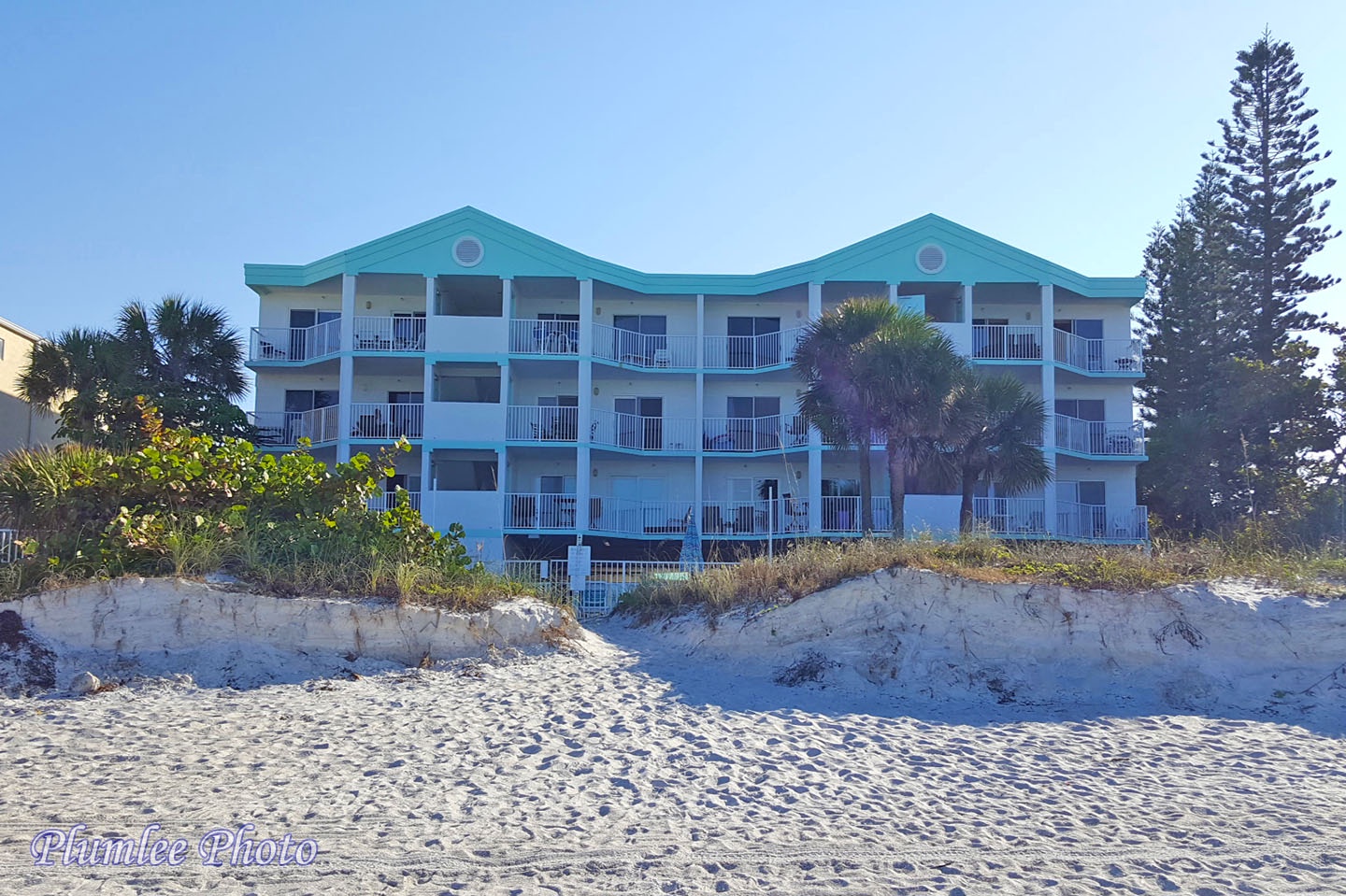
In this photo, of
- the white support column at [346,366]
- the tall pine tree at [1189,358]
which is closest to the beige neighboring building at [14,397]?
the white support column at [346,366]

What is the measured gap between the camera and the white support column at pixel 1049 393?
1077 inches

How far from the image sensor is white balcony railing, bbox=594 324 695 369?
94.3 feet

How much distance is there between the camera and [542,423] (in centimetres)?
2788

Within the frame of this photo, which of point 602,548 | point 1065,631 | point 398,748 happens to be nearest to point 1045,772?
point 1065,631

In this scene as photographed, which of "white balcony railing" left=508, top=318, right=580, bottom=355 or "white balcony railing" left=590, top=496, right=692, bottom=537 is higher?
"white balcony railing" left=508, top=318, right=580, bottom=355

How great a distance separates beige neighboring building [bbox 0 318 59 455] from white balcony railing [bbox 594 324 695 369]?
16.0 metres

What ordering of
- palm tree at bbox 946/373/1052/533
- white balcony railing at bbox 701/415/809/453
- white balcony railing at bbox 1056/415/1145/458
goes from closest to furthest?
palm tree at bbox 946/373/1052/533
white balcony railing at bbox 701/415/809/453
white balcony railing at bbox 1056/415/1145/458

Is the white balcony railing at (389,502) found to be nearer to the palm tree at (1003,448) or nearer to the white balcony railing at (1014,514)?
the palm tree at (1003,448)

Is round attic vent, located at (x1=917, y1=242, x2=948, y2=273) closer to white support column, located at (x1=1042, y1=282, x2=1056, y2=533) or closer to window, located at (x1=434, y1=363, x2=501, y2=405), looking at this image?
white support column, located at (x1=1042, y1=282, x2=1056, y2=533)

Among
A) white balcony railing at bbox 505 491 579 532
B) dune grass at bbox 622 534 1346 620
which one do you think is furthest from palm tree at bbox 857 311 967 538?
white balcony railing at bbox 505 491 579 532

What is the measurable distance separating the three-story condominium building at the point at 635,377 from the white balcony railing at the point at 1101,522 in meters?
0.07

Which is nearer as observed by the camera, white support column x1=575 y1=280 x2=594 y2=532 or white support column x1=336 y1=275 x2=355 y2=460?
white support column x1=336 y1=275 x2=355 y2=460

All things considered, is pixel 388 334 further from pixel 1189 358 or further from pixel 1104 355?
pixel 1189 358

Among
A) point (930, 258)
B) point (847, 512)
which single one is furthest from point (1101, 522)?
point (930, 258)
